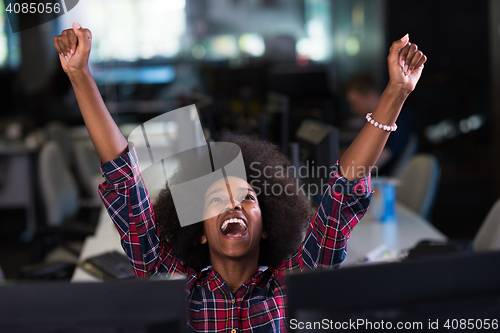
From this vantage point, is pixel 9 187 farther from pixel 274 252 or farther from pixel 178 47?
pixel 274 252

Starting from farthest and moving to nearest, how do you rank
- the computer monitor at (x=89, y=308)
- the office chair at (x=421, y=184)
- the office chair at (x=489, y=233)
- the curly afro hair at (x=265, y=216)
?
the office chair at (x=421, y=184) → the office chair at (x=489, y=233) → the curly afro hair at (x=265, y=216) → the computer monitor at (x=89, y=308)

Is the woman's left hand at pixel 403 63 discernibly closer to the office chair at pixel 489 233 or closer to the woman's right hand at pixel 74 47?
the woman's right hand at pixel 74 47

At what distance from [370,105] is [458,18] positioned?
249 centimetres

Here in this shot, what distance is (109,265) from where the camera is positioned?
5.60ft

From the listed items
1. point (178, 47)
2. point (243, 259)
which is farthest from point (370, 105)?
point (178, 47)

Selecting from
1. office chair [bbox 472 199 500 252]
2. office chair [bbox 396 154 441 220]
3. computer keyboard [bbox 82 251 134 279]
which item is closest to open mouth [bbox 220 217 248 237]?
computer keyboard [bbox 82 251 134 279]

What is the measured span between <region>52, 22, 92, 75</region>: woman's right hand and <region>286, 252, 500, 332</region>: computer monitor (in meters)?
0.55

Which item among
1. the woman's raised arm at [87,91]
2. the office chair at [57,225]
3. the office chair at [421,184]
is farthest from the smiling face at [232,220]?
the office chair at [421,184]

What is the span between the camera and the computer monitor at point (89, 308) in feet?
2.23

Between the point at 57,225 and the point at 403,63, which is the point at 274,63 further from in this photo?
the point at 403,63

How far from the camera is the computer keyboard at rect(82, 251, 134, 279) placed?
163cm

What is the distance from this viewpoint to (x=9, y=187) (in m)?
4.48

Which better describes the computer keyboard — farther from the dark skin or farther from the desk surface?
the dark skin

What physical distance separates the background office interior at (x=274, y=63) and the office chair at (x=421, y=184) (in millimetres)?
1638
